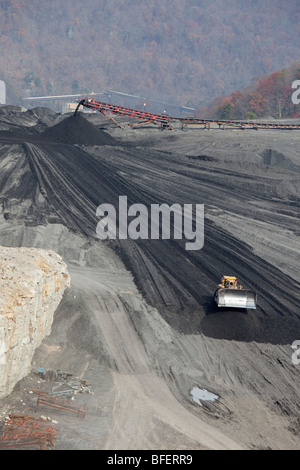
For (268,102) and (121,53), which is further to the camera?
(121,53)

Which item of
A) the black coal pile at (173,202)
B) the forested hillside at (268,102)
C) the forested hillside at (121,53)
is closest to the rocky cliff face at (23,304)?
the black coal pile at (173,202)

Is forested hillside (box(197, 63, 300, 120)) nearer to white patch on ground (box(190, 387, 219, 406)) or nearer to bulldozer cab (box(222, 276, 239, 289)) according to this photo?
bulldozer cab (box(222, 276, 239, 289))

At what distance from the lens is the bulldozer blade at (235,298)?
2181 centimetres

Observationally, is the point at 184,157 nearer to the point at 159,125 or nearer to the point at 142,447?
the point at 159,125

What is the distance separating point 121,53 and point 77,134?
148399 mm

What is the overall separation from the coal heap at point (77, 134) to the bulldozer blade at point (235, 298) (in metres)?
31.4

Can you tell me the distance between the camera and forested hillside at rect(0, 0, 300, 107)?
181125 mm

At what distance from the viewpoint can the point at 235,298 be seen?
2198 cm

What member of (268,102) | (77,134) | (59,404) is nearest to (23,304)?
(59,404)

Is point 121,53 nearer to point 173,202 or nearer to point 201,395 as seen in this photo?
point 173,202

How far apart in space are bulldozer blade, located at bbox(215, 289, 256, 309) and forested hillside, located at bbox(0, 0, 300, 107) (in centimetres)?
15846

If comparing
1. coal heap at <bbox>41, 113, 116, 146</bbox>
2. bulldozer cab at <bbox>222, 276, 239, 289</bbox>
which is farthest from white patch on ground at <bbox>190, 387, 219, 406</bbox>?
coal heap at <bbox>41, 113, 116, 146</bbox>

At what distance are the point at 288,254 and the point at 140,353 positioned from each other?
41.4 feet

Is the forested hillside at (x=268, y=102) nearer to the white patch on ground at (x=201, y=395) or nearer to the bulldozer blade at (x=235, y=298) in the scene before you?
the bulldozer blade at (x=235, y=298)
